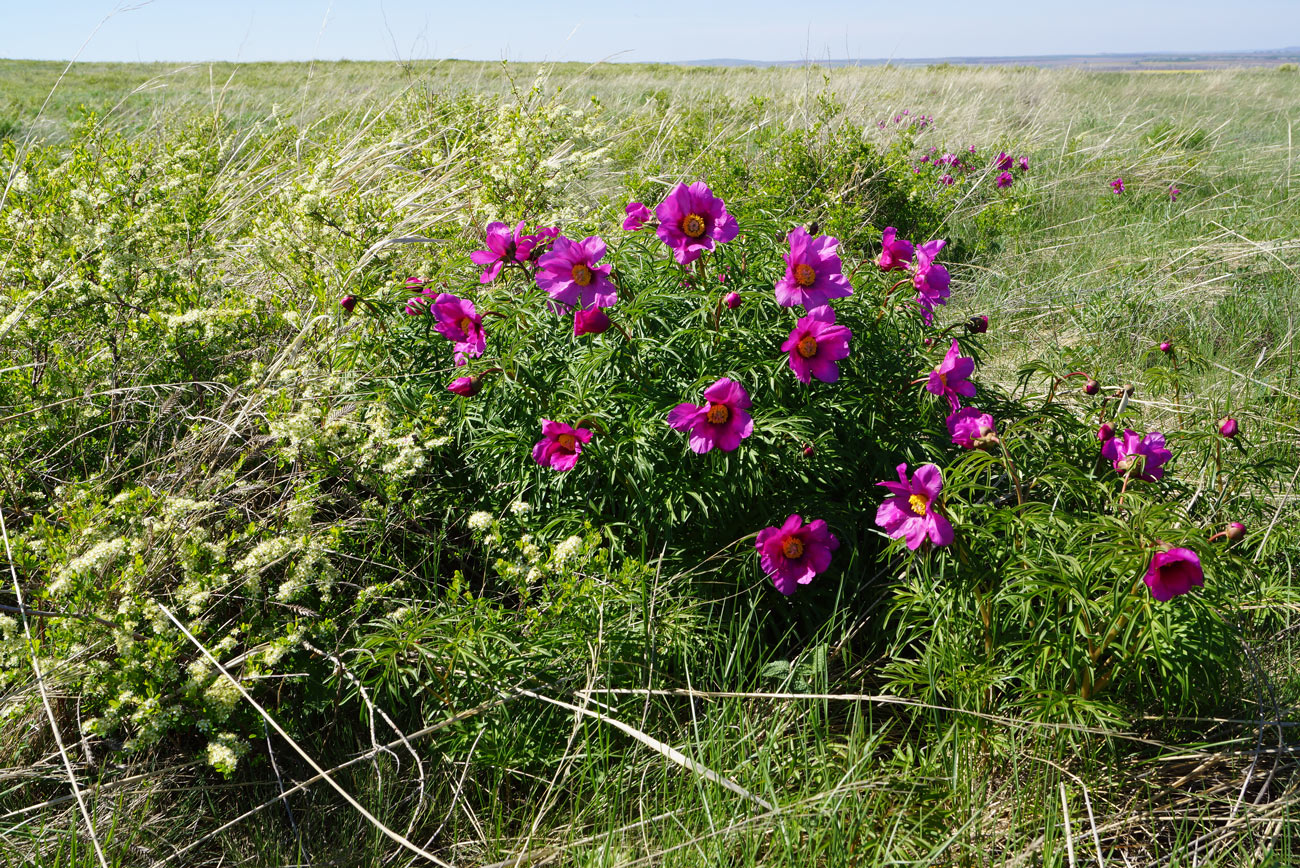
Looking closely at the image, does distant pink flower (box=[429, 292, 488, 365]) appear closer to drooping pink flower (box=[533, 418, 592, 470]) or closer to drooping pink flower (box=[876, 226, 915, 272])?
drooping pink flower (box=[533, 418, 592, 470])

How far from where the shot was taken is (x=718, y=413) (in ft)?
5.13

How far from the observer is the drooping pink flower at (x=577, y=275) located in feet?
5.68

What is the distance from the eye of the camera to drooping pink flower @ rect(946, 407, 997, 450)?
148cm

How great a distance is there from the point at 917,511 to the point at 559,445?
67cm

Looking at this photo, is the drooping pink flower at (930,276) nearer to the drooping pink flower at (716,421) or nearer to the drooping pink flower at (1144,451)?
the drooping pink flower at (1144,451)

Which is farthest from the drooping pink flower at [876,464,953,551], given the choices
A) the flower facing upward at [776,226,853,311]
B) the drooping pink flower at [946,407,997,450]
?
the flower facing upward at [776,226,853,311]

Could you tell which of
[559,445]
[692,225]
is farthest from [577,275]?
[559,445]

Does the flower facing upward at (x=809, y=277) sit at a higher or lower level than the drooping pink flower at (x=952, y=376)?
higher

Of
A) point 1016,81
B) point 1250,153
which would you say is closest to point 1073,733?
point 1250,153

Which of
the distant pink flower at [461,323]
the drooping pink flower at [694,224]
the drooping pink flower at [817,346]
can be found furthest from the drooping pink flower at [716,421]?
the distant pink flower at [461,323]

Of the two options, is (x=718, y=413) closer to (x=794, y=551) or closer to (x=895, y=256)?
(x=794, y=551)

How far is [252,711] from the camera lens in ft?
5.49

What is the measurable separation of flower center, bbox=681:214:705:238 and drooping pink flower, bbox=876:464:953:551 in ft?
2.12

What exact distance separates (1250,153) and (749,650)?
6914 mm
